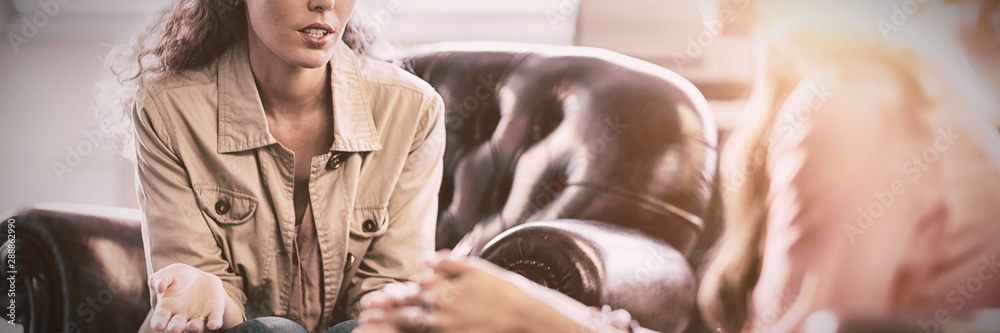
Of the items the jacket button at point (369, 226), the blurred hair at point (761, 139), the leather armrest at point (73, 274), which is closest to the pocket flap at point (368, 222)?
the jacket button at point (369, 226)

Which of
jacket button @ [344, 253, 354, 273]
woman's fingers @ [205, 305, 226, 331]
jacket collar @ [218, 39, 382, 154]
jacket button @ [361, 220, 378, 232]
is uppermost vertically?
jacket collar @ [218, 39, 382, 154]

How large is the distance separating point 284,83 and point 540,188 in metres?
0.44

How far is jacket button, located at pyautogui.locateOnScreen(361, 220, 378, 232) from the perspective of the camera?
1.12 metres

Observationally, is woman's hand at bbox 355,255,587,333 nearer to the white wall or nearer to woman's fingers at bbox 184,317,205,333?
woman's fingers at bbox 184,317,205,333

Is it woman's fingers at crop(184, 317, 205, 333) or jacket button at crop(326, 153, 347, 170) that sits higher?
Result: jacket button at crop(326, 153, 347, 170)

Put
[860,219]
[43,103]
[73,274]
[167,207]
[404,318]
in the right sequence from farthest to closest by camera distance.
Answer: [43,103] → [73,274] → [167,207] → [404,318] → [860,219]

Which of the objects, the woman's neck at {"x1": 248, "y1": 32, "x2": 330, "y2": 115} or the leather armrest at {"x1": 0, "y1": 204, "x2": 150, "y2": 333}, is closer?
the woman's neck at {"x1": 248, "y1": 32, "x2": 330, "y2": 115}

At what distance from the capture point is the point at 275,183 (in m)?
1.10

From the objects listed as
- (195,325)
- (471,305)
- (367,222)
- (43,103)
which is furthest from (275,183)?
(43,103)

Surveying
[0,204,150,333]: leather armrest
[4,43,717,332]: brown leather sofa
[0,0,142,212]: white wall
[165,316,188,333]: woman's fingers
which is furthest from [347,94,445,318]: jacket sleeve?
[0,0,142,212]: white wall

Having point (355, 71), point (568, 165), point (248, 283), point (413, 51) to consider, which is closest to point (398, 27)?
point (413, 51)

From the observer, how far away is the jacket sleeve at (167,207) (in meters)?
1.03

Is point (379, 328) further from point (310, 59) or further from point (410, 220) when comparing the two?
point (310, 59)

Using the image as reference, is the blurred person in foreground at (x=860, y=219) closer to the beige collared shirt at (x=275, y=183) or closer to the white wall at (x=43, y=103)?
the beige collared shirt at (x=275, y=183)
